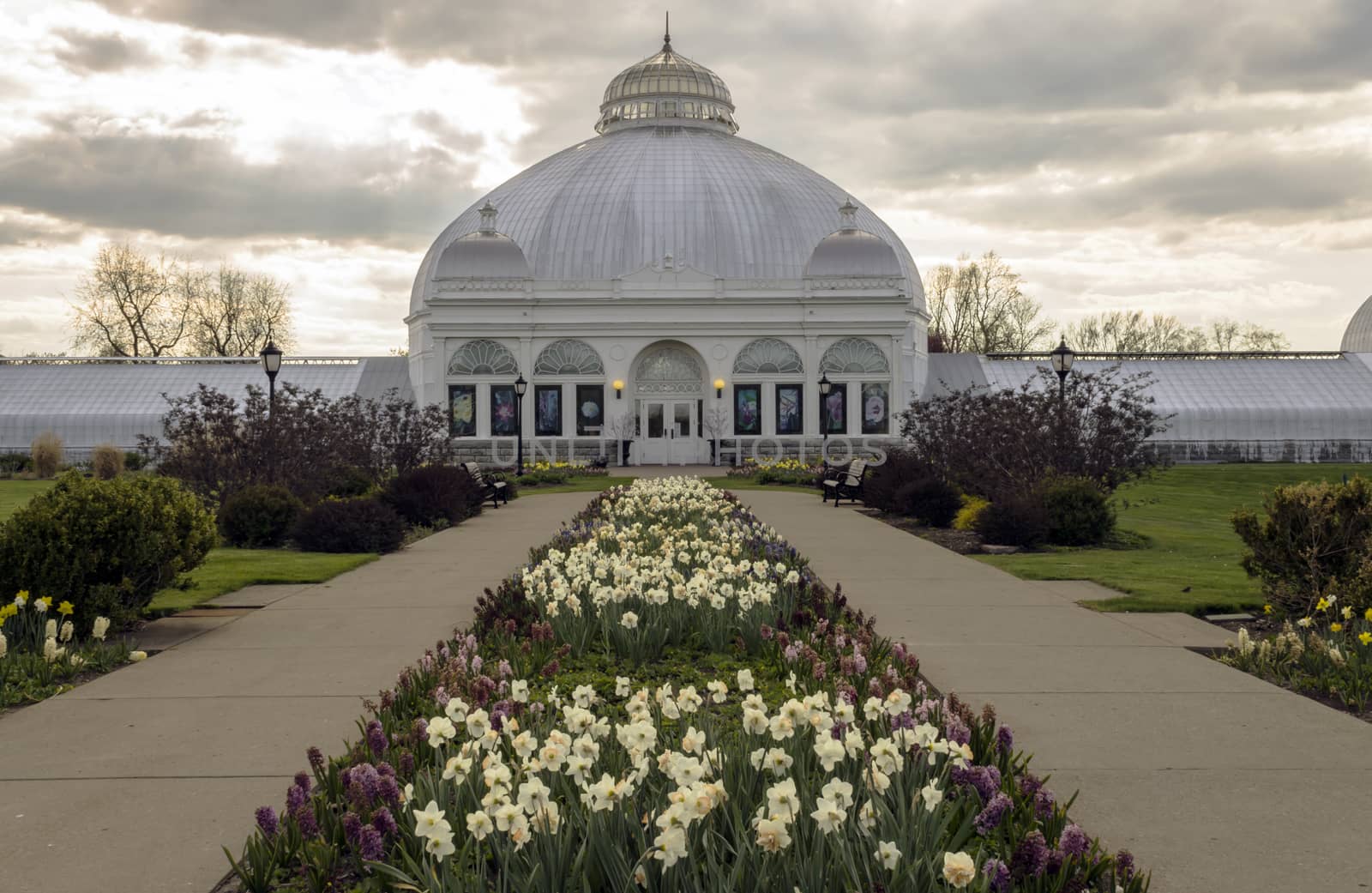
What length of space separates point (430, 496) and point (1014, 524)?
32.8 feet

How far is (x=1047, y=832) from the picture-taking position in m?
4.29

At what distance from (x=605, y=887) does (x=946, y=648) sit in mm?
5676

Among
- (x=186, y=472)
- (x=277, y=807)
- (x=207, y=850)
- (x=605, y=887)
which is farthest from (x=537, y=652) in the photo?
(x=186, y=472)

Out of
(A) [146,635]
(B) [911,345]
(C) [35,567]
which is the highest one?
(B) [911,345]

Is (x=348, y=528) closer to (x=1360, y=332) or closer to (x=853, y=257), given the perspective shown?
(x=853, y=257)

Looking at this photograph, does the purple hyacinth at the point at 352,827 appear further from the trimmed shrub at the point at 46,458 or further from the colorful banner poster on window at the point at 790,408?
the colorful banner poster on window at the point at 790,408

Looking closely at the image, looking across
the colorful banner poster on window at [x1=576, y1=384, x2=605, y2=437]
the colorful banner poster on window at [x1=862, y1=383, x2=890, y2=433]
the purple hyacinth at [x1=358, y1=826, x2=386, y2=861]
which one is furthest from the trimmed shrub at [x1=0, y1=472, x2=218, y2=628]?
the colorful banner poster on window at [x1=862, y1=383, x2=890, y2=433]

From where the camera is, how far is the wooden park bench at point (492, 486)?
25797 millimetres

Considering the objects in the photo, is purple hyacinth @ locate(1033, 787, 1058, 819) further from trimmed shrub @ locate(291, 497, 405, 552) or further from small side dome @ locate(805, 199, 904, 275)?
small side dome @ locate(805, 199, 904, 275)

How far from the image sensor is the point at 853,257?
173ft

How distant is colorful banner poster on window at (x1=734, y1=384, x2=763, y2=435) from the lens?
51281 millimetres

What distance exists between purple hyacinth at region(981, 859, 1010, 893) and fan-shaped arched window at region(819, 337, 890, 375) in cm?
4805

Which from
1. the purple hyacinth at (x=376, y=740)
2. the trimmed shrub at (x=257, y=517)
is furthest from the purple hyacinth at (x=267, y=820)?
the trimmed shrub at (x=257, y=517)

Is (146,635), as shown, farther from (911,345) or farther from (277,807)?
(911,345)
